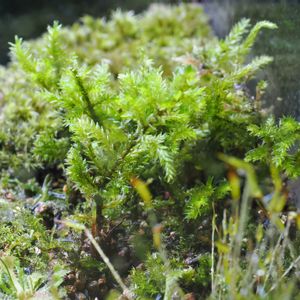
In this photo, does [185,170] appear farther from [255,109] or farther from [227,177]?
[255,109]

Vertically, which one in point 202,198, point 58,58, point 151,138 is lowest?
point 202,198

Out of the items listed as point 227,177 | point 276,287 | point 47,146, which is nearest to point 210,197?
point 227,177

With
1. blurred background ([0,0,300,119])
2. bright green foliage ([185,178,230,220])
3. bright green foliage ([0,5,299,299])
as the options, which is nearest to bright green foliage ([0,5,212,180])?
bright green foliage ([0,5,299,299])

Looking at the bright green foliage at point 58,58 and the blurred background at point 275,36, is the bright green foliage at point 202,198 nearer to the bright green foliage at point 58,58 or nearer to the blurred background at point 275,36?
the blurred background at point 275,36

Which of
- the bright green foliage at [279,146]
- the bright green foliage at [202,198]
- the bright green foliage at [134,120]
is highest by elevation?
the bright green foliage at [134,120]

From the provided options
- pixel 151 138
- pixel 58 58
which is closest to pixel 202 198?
pixel 151 138

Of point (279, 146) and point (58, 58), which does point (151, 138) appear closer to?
point (279, 146)

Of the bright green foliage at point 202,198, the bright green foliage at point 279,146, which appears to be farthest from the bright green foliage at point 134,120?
the bright green foliage at point 279,146

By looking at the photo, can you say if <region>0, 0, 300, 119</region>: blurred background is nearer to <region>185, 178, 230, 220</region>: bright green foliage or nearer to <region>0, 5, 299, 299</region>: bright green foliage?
<region>0, 5, 299, 299</region>: bright green foliage
